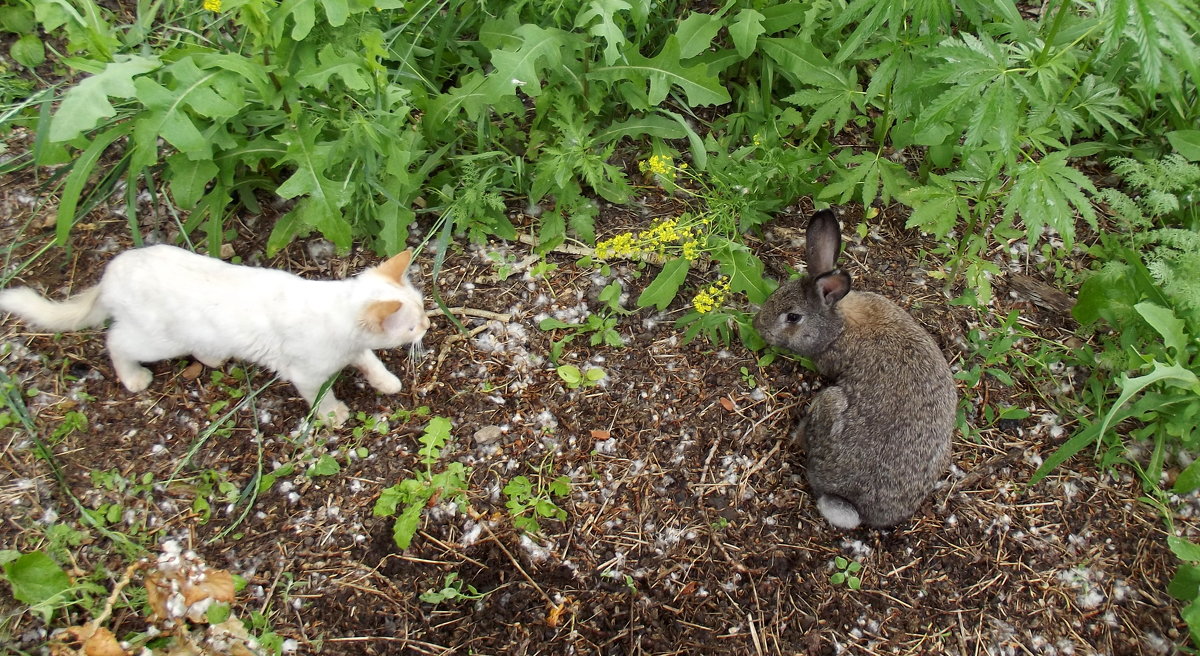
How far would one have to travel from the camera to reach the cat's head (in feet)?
9.52

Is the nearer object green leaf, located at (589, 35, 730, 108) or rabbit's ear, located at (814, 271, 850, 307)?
rabbit's ear, located at (814, 271, 850, 307)

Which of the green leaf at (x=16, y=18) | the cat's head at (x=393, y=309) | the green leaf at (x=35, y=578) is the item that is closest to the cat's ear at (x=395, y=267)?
the cat's head at (x=393, y=309)

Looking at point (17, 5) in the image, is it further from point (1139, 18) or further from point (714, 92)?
point (1139, 18)

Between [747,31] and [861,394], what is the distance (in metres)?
1.77

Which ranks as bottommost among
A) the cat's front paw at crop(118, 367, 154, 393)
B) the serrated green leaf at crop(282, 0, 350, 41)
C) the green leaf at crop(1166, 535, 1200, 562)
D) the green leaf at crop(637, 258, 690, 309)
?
the green leaf at crop(1166, 535, 1200, 562)

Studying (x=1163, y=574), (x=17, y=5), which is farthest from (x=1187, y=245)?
(x=17, y=5)

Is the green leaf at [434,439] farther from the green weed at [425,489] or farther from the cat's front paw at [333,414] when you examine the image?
the cat's front paw at [333,414]

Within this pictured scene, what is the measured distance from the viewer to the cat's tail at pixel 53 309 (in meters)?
3.15

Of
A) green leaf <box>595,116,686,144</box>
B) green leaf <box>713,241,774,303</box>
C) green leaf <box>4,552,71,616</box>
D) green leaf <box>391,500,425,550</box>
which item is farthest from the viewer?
green leaf <box>595,116,686,144</box>

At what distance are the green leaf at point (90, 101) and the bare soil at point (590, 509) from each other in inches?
41.6

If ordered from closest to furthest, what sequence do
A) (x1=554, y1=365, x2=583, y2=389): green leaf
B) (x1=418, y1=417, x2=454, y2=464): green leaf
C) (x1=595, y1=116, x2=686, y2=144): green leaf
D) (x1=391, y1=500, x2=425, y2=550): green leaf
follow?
(x1=391, y1=500, x2=425, y2=550): green leaf → (x1=418, y1=417, x2=454, y2=464): green leaf → (x1=554, y1=365, x2=583, y2=389): green leaf → (x1=595, y1=116, x2=686, y2=144): green leaf

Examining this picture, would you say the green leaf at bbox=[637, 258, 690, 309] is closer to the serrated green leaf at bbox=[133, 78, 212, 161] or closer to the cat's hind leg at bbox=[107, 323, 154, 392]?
the serrated green leaf at bbox=[133, 78, 212, 161]

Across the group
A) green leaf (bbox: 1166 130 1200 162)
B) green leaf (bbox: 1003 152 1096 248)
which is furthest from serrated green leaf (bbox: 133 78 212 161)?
green leaf (bbox: 1166 130 1200 162)

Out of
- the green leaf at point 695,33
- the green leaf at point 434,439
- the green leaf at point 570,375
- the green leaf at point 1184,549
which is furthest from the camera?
the green leaf at point 695,33
